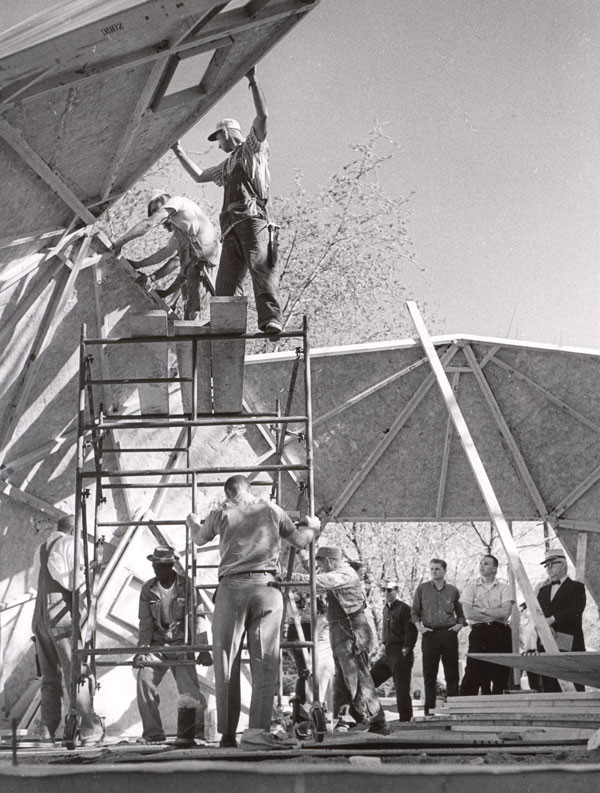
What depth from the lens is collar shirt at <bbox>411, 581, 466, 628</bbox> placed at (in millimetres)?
12477

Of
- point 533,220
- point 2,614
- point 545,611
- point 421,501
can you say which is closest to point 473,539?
point 533,220

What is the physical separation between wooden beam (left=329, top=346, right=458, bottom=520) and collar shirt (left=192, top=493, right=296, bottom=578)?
7953 mm

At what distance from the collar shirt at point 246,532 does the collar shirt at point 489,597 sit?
5.94 meters

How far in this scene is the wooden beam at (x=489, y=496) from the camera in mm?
11828

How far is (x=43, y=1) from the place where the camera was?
422 inches

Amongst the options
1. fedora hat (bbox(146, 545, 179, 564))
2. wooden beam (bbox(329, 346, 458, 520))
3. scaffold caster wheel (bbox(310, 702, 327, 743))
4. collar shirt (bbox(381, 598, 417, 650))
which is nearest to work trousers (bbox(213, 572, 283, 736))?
scaffold caster wheel (bbox(310, 702, 327, 743))

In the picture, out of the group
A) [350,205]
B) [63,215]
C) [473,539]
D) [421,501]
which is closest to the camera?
[63,215]

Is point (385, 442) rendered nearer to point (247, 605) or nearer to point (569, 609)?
point (569, 609)

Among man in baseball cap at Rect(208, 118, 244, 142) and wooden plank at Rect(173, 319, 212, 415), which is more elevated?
man in baseball cap at Rect(208, 118, 244, 142)

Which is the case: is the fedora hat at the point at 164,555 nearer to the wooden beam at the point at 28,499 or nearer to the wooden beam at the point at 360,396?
the wooden beam at the point at 28,499

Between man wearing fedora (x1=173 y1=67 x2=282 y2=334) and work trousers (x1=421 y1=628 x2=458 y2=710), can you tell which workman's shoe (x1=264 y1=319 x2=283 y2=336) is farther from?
work trousers (x1=421 y1=628 x2=458 y2=710)

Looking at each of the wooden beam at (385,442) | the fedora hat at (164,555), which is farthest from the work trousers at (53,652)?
the wooden beam at (385,442)

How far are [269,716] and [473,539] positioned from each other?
3258 cm

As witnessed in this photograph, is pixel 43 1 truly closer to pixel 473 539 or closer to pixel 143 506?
pixel 143 506
